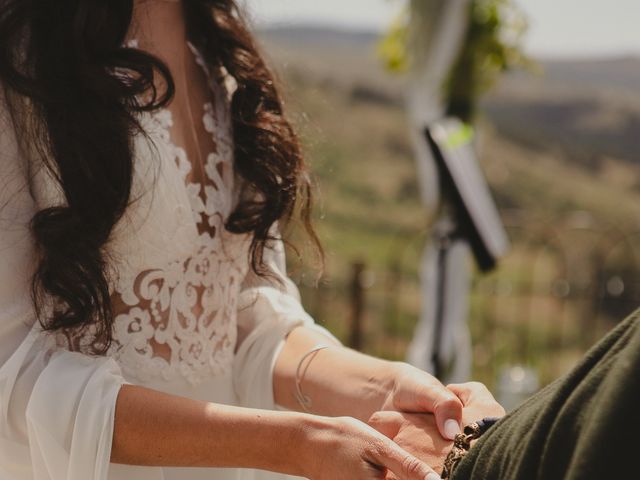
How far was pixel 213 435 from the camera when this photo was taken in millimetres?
1317

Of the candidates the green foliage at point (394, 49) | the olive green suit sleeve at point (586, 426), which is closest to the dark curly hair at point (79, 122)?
the olive green suit sleeve at point (586, 426)

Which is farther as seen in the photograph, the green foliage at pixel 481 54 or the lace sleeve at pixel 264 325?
the green foliage at pixel 481 54

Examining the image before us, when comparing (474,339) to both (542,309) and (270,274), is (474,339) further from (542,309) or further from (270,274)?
(270,274)

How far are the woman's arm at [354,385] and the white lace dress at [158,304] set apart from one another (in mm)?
33

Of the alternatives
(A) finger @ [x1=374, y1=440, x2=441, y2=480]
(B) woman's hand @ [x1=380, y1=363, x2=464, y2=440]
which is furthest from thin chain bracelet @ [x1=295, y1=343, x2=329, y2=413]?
(A) finger @ [x1=374, y1=440, x2=441, y2=480]

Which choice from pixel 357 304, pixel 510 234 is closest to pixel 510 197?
pixel 510 234

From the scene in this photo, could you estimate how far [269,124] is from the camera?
5.65 feet

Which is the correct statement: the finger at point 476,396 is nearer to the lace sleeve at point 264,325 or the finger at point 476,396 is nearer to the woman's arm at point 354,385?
the woman's arm at point 354,385

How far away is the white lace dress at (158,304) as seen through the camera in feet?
4.33

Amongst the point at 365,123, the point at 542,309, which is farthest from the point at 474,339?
the point at 365,123

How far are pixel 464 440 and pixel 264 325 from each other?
599 millimetres

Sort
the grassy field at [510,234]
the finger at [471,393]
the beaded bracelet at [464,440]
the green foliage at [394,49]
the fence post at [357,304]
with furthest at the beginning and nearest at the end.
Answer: the grassy field at [510,234], the fence post at [357,304], the green foliage at [394,49], the finger at [471,393], the beaded bracelet at [464,440]

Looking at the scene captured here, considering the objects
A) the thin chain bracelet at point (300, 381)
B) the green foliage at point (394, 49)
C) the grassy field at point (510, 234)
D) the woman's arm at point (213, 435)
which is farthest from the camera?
the grassy field at point (510, 234)

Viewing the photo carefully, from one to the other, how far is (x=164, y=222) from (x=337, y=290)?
4.43 meters
